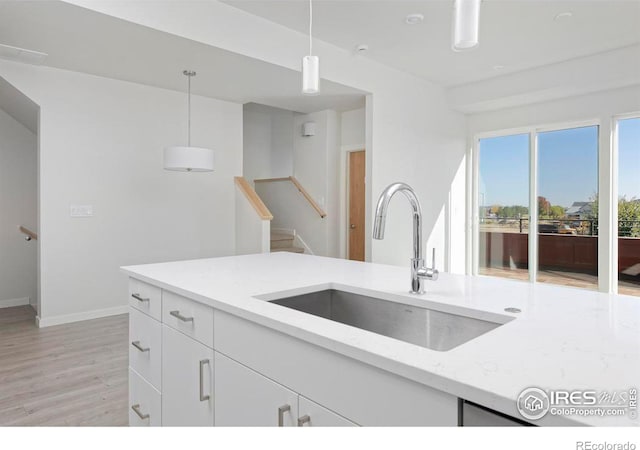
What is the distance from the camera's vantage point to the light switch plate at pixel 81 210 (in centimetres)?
414

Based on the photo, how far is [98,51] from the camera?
138 inches

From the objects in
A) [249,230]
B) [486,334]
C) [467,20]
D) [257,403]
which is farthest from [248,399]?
[249,230]

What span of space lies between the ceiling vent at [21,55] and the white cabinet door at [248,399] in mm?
3569

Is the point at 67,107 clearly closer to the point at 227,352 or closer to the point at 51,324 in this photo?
the point at 51,324

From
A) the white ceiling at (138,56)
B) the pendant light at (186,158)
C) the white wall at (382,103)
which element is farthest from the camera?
the pendant light at (186,158)

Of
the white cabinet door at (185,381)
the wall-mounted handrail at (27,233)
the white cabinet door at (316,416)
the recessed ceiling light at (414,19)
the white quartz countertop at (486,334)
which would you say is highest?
the recessed ceiling light at (414,19)

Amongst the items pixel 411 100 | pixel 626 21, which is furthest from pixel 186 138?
pixel 626 21

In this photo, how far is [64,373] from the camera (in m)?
2.84

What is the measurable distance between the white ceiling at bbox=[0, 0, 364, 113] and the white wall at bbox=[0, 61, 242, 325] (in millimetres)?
240

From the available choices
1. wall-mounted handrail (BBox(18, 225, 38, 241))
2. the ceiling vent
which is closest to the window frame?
the ceiling vent

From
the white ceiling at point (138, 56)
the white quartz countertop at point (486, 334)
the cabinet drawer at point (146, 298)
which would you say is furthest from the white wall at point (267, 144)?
the white quartz countertop at point (486, 334)

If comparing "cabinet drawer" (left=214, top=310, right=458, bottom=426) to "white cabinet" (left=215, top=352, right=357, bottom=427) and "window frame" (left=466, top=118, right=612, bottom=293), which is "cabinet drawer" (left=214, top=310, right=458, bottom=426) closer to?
"white cabinet" (left=215, top=352, right=357, bottom=427)

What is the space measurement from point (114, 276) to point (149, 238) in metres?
0.55

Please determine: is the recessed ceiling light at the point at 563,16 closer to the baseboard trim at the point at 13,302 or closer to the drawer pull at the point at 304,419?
the drawer pull at the point at 304,419
